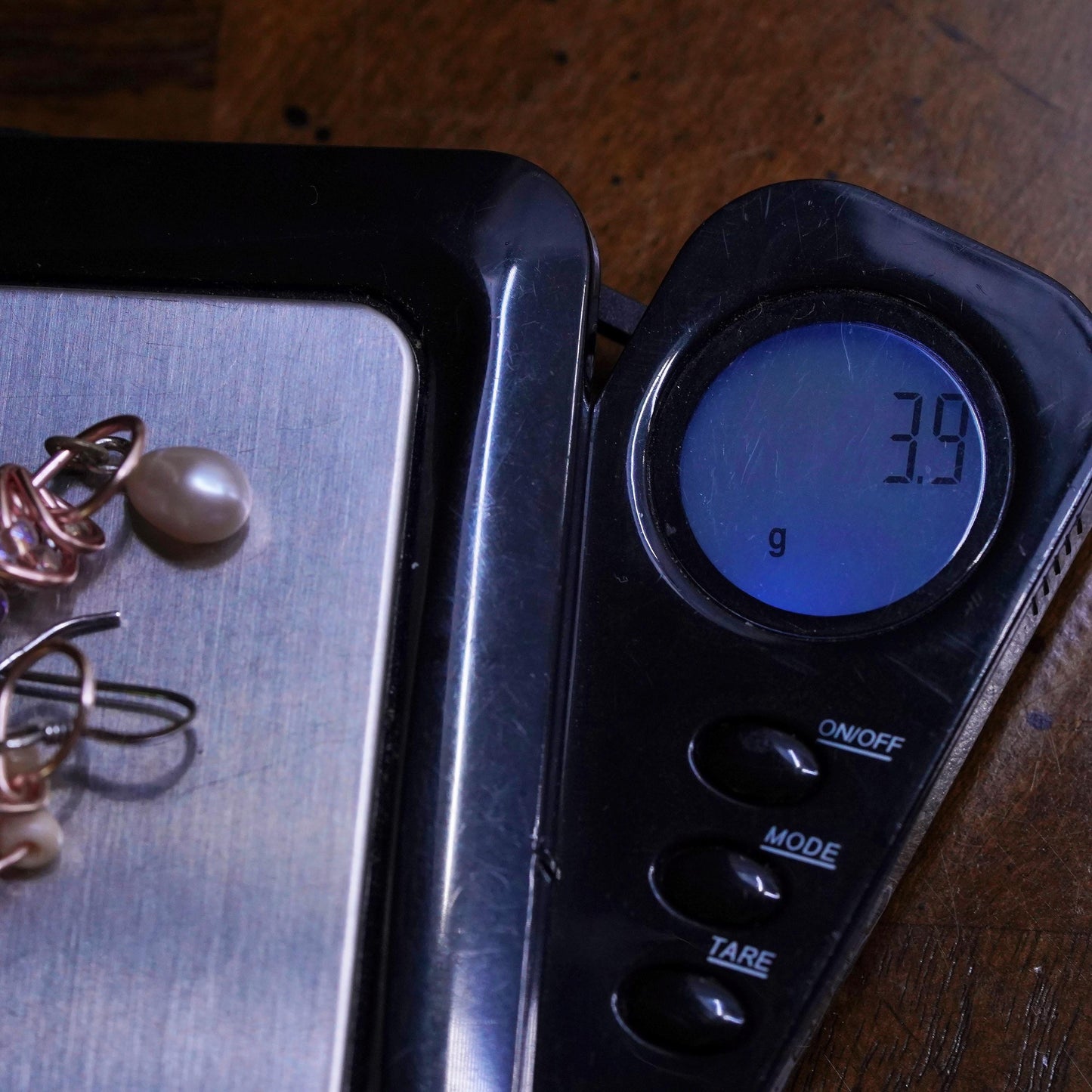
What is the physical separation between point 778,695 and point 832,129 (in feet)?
0.74

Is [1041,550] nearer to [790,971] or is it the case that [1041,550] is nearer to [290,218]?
[790,971]

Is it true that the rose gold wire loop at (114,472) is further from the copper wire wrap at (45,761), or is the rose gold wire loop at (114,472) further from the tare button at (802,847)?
the tare button at (802,847)

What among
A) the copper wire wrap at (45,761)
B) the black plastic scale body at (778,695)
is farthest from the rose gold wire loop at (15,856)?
the black plastic scale body at (778,695)

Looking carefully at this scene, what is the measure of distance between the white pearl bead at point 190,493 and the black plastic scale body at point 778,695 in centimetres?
10

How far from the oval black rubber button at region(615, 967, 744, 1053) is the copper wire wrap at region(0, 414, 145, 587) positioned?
0.62ft

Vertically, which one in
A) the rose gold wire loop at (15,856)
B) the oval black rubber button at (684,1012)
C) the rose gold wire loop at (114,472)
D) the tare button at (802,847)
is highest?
the rose gold wire loop at (114,472)

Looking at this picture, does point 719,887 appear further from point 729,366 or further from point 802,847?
point 729,366

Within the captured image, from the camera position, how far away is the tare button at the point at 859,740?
30 cm

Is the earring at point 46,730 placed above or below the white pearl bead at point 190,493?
below

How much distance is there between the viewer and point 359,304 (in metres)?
0.34

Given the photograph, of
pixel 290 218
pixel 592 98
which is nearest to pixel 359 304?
pixel 290 218

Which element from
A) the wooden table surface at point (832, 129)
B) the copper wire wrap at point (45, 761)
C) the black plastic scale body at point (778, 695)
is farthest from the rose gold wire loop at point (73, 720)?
the wooden table surface at point (832, 129)

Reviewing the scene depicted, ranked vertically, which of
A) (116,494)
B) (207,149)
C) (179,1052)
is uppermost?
(207,149)

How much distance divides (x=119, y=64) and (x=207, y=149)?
15 cm
